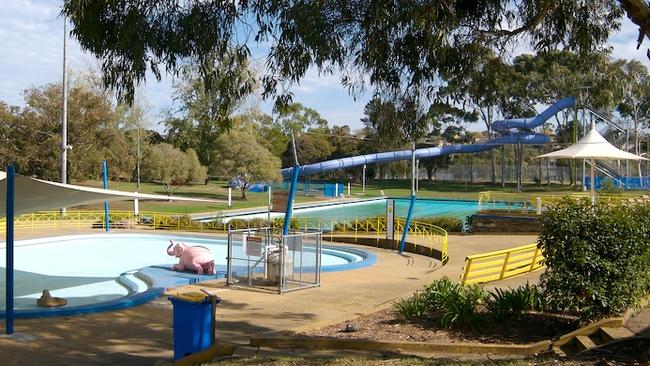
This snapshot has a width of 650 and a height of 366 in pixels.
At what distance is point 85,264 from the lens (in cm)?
2028

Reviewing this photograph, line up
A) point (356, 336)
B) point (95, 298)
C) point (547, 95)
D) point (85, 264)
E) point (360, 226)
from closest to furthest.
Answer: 1. point (356, 336)
2. point (95, 298)
3. point (85, 264)
4. point (360, 226)
5. point (547, 95)

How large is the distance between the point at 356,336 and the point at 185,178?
45.8 meters

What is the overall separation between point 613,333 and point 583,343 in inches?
18.0

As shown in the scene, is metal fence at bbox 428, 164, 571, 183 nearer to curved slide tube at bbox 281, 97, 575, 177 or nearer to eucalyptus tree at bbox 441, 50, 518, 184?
curved slide tube at bbox 281, 97, 575, 177

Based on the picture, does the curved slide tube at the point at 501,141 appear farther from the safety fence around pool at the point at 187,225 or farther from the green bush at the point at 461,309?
the green bush at the point at 461,309

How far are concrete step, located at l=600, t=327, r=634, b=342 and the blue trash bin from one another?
4.60 meters

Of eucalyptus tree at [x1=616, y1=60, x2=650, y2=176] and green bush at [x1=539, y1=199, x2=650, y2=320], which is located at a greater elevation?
eucalyptus tree at [x1=616, y1=60, x2=650, y2=176]

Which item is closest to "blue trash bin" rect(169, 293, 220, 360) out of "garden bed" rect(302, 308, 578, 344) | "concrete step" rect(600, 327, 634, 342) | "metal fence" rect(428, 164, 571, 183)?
"garden bed" rect(302, 308, 578, 344)

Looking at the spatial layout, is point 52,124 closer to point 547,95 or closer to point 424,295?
point 424,295

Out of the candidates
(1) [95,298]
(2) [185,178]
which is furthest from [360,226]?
(2) [185,178]

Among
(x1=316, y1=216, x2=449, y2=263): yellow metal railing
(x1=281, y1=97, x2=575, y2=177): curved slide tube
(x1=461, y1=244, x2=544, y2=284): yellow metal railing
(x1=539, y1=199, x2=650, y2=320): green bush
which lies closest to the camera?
(x1=539, y1=199, x2=650, y2=320): green bush

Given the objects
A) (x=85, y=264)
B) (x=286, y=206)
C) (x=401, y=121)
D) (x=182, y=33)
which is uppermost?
(x=182, y=33)

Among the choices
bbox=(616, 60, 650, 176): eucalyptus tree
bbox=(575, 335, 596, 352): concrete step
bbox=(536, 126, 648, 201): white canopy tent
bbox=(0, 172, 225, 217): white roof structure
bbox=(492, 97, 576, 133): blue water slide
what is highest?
bbox=(616, 60, 650, 176): eucalyptus tree

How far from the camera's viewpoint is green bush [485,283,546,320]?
361 inches
